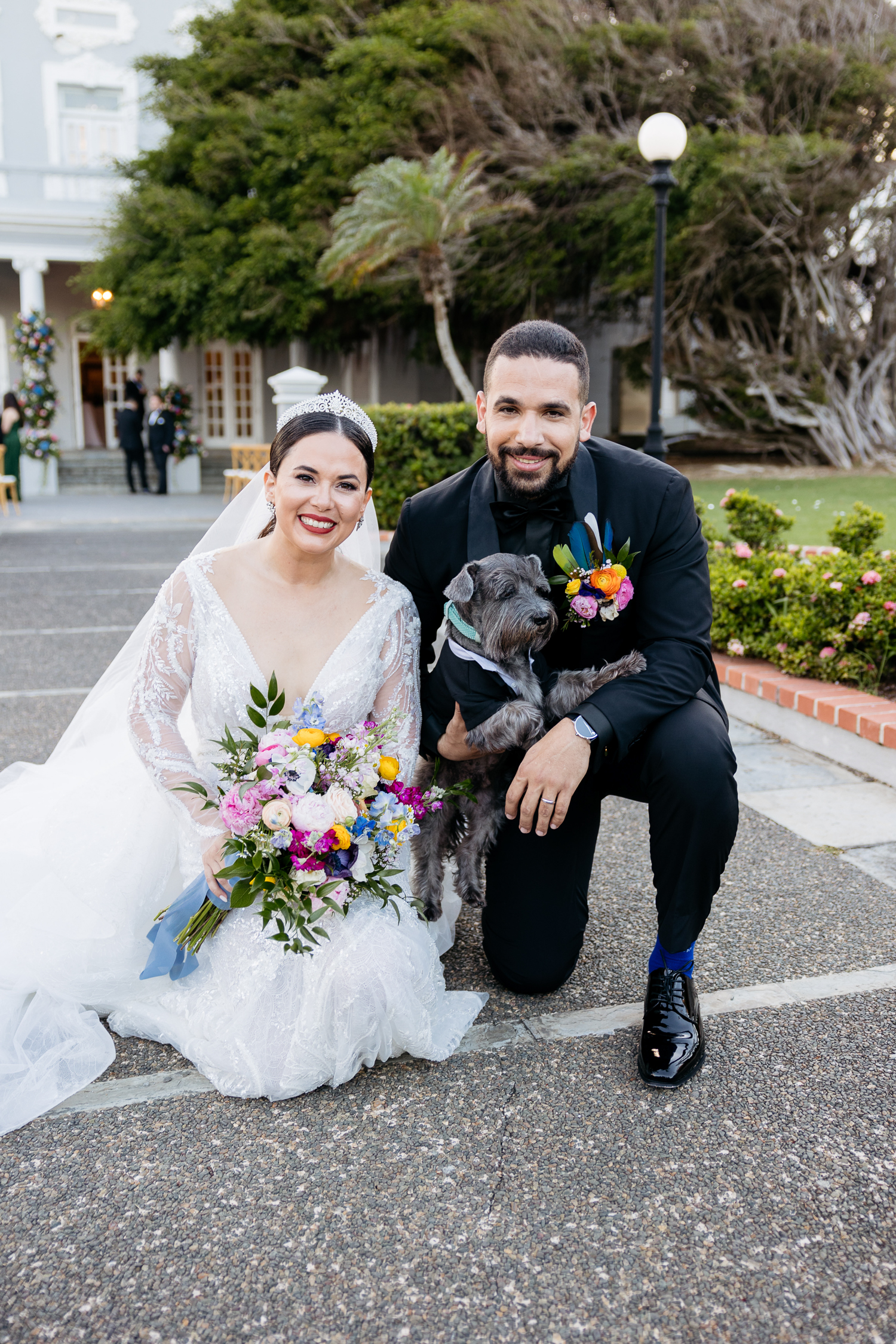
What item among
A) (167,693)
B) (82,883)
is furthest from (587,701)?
(82,883)

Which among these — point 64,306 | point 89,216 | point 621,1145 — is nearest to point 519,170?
point 89,216

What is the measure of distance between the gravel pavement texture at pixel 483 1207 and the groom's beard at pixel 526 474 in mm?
1466

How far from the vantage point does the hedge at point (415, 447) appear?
11.5m

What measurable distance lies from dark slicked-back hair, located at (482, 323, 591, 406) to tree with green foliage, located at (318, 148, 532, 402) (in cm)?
1359

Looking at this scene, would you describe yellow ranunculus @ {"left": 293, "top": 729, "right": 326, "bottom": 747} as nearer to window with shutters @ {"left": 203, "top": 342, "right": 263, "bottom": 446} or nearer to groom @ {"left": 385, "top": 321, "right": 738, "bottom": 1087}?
groom @ {"left": 385, "top": 321, "right": 738, "bottom": 1087}

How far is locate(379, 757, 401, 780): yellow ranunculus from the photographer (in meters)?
2.43

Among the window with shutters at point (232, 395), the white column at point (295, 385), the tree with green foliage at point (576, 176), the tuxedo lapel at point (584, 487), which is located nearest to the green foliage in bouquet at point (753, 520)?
the tuxedo lapel at point (584, 487)

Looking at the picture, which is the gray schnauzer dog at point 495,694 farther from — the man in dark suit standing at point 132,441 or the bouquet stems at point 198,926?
the man in dark suit standing at point 132,441

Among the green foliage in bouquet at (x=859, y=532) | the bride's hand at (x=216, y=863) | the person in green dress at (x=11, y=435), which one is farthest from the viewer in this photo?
the person in green dress at (x=11, y=435)

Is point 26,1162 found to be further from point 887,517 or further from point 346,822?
point 887,517

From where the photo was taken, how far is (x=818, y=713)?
16.0ft

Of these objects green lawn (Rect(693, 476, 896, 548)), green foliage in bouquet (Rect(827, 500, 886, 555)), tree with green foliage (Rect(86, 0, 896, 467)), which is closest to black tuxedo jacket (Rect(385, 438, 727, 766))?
green foliage in bouquet (Rect(827, 500, 886, 555))

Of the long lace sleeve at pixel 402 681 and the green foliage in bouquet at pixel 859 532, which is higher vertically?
the green foliage in bouquet at pixel 859 532

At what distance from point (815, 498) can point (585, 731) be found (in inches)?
498
